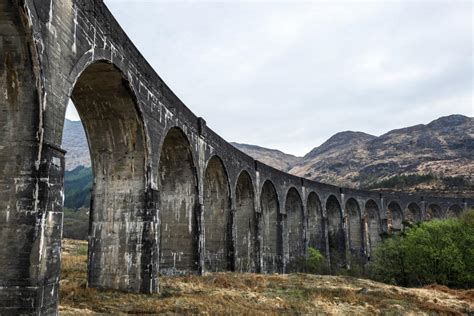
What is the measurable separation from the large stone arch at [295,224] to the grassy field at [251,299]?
14.5 meters

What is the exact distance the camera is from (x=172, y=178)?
1886 centimetres

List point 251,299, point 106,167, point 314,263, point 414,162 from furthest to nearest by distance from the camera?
point 414,162 → point 314,263 → point 251,299 → point 106,167

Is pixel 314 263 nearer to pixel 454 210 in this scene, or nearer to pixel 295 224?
pixel 295 224

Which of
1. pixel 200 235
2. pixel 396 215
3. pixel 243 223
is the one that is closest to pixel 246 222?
pixel 243 223

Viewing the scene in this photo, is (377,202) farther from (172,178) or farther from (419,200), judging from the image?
(172,178)

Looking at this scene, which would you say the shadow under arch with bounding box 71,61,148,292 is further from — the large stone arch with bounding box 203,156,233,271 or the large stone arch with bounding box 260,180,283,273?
the large stone arch with bounding box 260,180,283,273

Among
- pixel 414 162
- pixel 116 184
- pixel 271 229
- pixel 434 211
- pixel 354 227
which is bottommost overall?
pixel 354 227

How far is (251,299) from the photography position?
13.6m

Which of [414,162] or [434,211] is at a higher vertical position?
[414,162]

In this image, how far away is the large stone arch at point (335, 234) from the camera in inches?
1551

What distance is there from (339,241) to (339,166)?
253 feet

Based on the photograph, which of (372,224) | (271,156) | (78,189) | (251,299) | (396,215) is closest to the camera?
(251,299)

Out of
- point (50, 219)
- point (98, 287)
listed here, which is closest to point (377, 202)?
point (98, 287)

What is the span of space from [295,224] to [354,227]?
39.6ft
